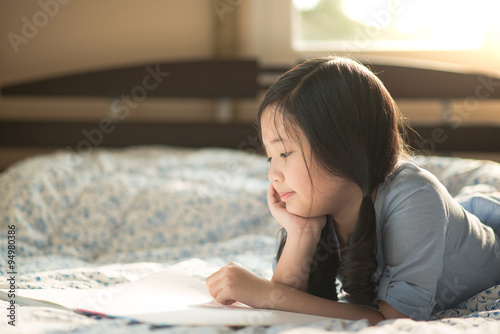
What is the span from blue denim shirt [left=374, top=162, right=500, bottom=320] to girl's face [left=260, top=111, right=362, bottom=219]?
0.07 m

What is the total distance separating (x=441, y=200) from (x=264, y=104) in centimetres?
33

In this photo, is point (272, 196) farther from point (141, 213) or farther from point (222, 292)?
point (141, 213)

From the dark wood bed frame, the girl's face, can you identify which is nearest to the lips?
the girl's face

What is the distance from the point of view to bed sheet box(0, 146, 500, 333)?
1322 mm

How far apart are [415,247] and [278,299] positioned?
23 centimetres

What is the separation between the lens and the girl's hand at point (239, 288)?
33.0 inches

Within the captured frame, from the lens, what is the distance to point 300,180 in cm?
85

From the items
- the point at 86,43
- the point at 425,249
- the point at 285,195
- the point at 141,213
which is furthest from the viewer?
the point at 86,43

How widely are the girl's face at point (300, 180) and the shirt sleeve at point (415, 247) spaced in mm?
101

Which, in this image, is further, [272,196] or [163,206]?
[163,206]

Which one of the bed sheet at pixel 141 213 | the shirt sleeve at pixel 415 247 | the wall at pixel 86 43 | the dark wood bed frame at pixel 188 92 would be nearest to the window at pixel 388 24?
the dark wood bed frame at pixel 188 92

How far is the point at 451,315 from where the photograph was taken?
2.97 feet

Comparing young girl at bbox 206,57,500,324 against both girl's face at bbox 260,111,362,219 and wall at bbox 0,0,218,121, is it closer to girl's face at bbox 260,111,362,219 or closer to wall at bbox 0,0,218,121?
girl's face at bbox 260,111,362,219

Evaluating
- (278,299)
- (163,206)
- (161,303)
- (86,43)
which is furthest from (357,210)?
(86,43)
